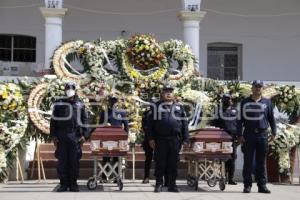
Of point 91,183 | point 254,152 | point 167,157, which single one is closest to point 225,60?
point 254,152

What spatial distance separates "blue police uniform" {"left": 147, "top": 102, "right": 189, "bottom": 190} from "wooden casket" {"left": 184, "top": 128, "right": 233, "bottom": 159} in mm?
523

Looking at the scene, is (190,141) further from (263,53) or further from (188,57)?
(263,53)

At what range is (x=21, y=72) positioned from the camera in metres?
23.5

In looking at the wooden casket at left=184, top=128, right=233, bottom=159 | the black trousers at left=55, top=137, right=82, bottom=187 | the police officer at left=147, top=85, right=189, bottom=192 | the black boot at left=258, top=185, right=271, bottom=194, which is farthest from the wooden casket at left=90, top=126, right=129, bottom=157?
the black boot at left=258, top=185, right=271, bottom=194

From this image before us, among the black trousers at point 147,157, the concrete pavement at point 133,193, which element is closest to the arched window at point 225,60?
the black trousers at point 147,157

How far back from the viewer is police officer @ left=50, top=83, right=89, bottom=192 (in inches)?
502

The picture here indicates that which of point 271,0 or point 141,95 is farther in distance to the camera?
point 271,0

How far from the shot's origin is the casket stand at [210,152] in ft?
43.8

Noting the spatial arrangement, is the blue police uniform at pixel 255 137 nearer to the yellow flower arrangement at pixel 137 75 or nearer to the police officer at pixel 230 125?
the police officer at pixel 230 125

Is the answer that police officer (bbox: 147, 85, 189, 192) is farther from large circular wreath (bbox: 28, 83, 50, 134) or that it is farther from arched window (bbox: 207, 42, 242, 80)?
arched window (bbox: 207, 42, 242, 80)

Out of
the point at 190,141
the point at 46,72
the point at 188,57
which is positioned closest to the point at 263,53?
the point at 188,57

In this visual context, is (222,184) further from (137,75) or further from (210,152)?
(137,75)

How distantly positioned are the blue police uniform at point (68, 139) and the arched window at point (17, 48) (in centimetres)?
1226

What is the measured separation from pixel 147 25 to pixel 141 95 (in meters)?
7.85
